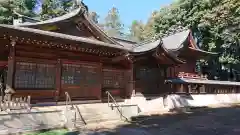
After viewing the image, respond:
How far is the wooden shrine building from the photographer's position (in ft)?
41.5

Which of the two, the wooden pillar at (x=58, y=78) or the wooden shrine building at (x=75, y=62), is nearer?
the wooden shrine building at (x=75, y=62)

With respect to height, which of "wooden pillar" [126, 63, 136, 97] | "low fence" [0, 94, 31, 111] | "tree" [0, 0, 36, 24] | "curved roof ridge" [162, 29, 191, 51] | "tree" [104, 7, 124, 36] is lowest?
"low fence" [0, 94, 31, 111]

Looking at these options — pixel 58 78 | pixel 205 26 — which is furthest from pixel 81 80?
pixel 205 26

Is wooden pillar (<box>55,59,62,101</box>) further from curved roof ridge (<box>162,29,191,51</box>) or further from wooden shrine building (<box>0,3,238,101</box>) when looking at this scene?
curved roof ridge (<box>162,29,191,51</box>)

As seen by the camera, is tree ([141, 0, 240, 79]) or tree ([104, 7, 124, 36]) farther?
tree ([104, 7, 124, 36])

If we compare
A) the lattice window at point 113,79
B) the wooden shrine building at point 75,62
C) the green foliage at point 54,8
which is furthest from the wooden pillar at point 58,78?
the green foliage at point 54,8

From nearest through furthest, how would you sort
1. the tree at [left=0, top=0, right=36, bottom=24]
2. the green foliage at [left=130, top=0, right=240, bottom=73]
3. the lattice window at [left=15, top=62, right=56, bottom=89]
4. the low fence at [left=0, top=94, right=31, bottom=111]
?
the low fence at [left=0, top=94, right=31, bottom=111], the lattice window at [left=15, top=62, right=56, bottom=89], the green foliage at [left=130, top=0, right=240, bottom=73], the tree at [left=0, top=0, right=36, bottom=24]

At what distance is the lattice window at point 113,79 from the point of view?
16.7 m

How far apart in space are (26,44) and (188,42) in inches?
822

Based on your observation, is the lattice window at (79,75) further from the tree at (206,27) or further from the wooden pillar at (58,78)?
the tree at (206,27)

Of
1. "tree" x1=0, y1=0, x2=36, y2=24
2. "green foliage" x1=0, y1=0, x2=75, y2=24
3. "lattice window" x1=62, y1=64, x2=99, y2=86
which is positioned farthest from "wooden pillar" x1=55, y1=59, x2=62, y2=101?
"tree" x1=0, y1=0, x2=36, y2=24

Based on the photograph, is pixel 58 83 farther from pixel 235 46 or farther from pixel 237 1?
pixel 235 46

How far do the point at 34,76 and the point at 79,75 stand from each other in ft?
9.45

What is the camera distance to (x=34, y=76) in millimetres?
13352
